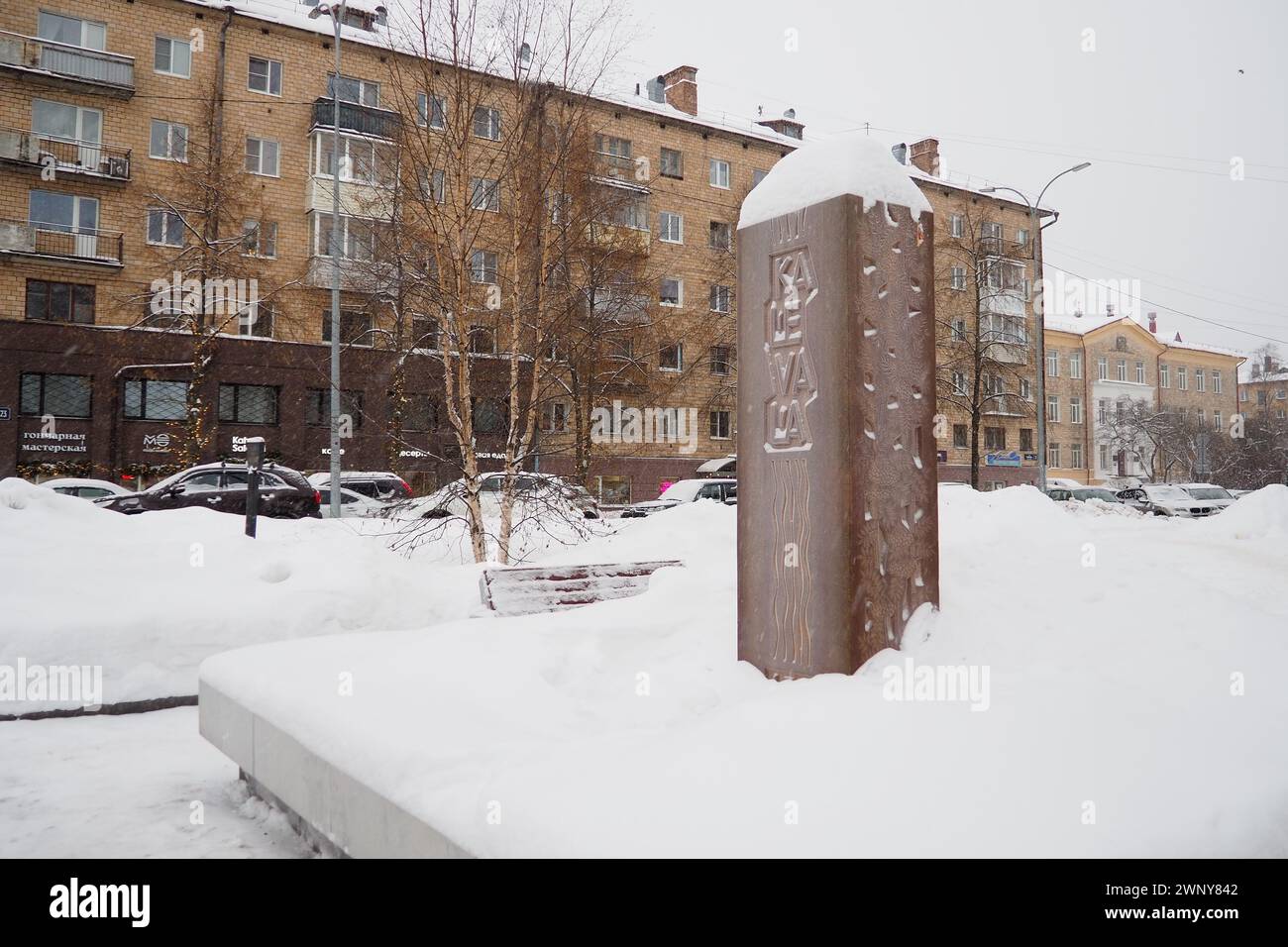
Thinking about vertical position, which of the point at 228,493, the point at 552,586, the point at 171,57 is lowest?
the point at 552,586

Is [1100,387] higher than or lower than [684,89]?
lower

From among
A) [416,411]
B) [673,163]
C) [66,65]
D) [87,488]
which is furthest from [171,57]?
[673,163]

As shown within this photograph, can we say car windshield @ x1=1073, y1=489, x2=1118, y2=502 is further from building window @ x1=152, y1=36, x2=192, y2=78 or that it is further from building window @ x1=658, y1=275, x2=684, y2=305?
building window @ x1=152, y1=36, x2=192, y2=78

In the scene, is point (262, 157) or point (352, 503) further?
point (262, 157)

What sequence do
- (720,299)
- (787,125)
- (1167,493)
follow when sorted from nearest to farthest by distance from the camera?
1. (1167,493)
2. (720,299)
3. (787,125)

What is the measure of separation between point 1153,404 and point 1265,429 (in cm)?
707

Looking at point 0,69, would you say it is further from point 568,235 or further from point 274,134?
point 568,235

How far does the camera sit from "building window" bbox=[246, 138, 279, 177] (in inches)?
1192

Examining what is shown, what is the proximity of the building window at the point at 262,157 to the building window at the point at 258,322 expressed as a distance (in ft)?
14.6

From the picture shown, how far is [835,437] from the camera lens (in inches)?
150

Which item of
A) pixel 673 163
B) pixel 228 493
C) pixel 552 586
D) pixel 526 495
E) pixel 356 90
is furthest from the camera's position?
pixel 673 163

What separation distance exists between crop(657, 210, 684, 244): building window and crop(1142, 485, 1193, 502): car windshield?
20.2 meters

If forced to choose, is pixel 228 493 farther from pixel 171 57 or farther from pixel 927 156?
pixel 927 156

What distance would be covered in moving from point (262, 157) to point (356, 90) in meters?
4.00
